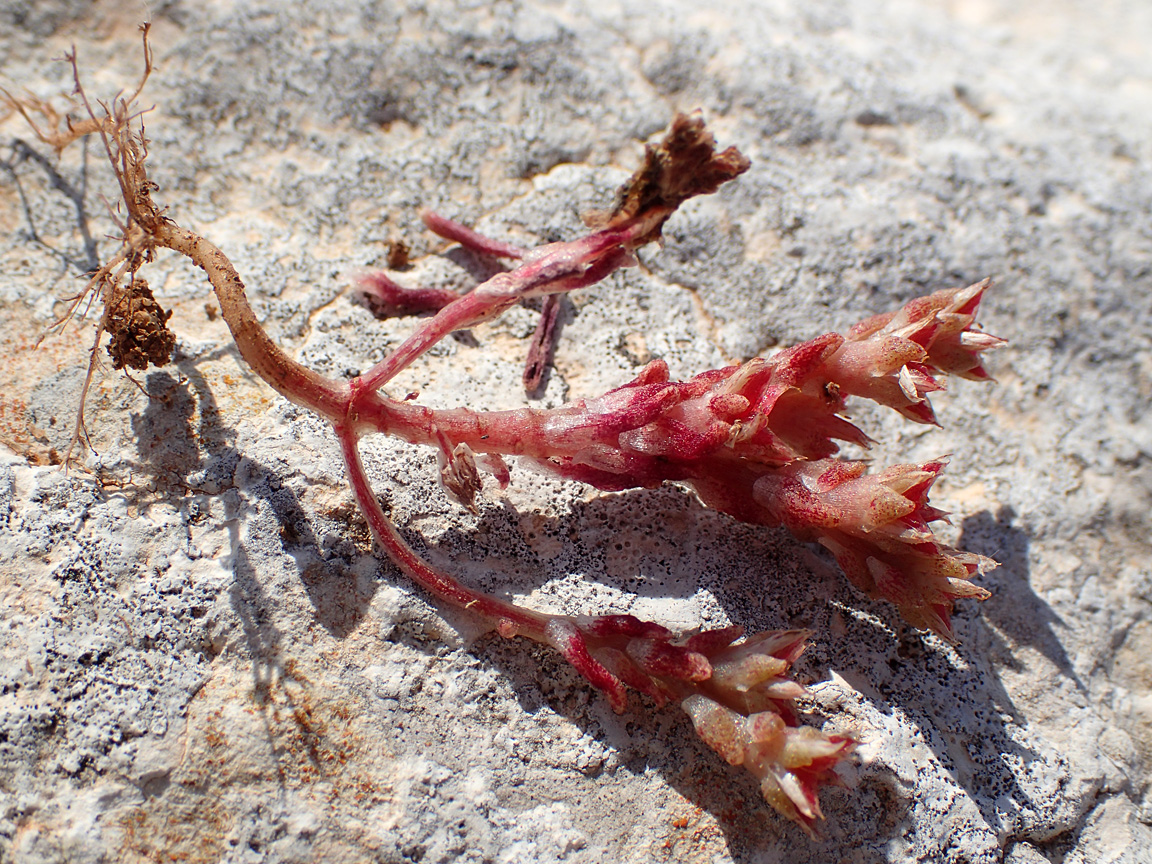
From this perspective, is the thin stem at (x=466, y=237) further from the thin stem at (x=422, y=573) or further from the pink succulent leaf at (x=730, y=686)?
the pink succulent leaf at (x=730, y=686)

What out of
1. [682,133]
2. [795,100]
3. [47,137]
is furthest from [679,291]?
[47,137]

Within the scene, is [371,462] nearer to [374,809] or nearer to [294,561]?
[294,561]

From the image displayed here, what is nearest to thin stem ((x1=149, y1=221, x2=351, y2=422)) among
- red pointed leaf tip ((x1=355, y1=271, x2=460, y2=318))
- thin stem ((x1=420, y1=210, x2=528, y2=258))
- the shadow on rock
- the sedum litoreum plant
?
the sedum litoreum plant

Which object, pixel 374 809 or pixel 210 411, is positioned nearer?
pixel 374 809

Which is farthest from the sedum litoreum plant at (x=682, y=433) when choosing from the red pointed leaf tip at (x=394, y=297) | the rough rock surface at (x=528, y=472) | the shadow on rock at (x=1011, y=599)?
the shadow on rock at (x=1011, y=599)

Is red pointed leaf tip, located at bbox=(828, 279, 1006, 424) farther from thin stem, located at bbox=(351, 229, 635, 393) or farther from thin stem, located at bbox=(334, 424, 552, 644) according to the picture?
thin stem, located at bbox=(334, 424, 552, 644)

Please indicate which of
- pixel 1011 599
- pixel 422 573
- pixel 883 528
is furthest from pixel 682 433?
pixel 1011 599

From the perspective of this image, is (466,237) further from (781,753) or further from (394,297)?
(781,753)
